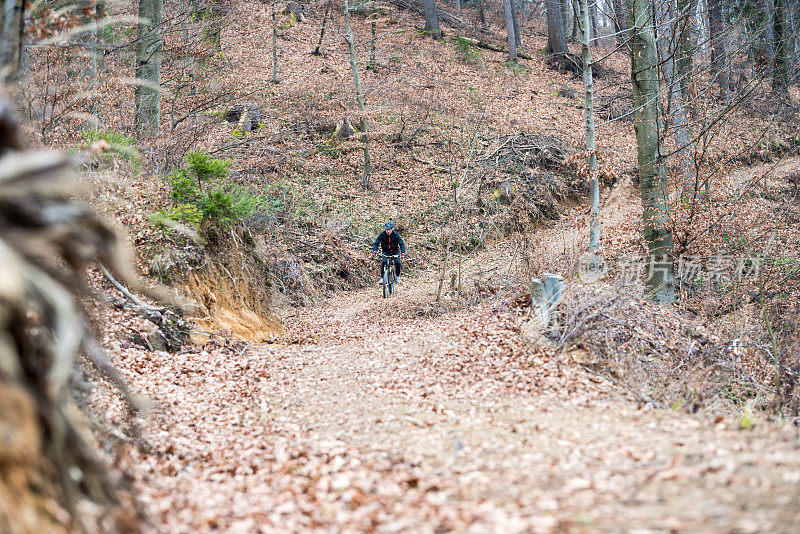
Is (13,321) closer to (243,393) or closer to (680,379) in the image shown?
(243,393)

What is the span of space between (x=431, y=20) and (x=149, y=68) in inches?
772

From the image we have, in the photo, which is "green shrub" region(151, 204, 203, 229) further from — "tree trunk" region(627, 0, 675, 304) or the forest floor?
"tree trunk" region(627, 0, 675, 304)

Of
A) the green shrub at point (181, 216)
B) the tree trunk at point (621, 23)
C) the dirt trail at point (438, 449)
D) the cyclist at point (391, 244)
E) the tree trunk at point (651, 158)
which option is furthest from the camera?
the cyclist at point (391, 244)

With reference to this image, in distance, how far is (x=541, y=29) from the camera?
35.5 metres

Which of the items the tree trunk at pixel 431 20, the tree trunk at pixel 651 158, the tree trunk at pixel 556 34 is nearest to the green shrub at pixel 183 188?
the tree trunk at pixel 651 158

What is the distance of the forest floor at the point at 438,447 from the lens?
3033 millimetres

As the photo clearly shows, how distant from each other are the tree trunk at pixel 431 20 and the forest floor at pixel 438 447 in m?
23.2

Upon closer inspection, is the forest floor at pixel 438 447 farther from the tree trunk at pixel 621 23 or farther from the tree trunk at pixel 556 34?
the tree trunk at pixel 556 34

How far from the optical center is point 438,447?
15.8ft

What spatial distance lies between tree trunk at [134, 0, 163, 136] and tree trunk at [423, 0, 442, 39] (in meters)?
18.0

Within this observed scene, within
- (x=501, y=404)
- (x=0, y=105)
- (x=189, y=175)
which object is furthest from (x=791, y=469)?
(x=189, y=175)

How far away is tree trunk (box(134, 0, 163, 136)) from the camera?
12078 mm

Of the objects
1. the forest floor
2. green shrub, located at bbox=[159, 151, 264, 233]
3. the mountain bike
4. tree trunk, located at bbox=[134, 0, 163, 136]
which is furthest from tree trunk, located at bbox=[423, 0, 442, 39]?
the forest floor

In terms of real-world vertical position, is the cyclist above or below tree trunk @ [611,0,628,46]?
below
